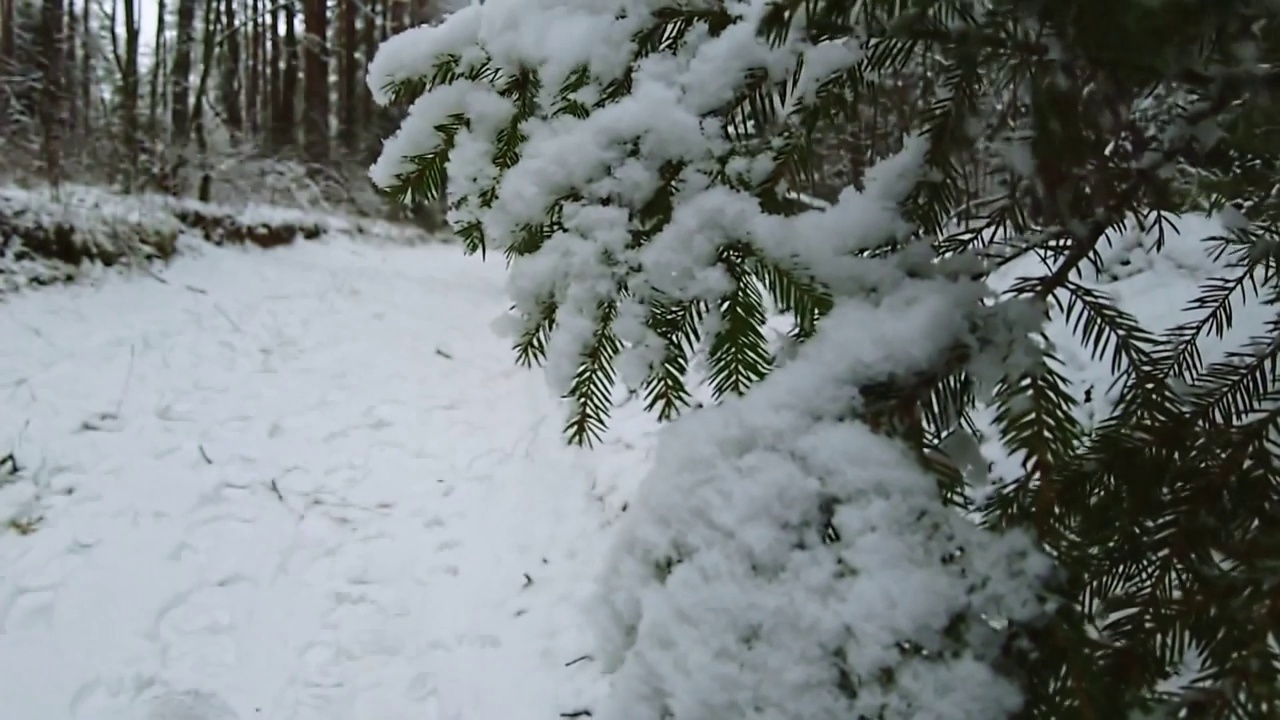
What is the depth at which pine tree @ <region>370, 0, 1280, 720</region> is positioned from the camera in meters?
0.67

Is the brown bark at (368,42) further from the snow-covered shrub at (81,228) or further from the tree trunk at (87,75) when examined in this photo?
the snow-covered shrub at (81,228)

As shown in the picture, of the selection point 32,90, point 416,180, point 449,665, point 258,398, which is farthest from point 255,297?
point 416,180

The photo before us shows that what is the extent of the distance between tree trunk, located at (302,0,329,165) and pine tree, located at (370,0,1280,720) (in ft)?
35.4

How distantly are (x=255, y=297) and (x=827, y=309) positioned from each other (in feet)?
20.3

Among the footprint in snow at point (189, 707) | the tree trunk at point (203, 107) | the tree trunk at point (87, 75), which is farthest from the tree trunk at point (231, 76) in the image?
the footprint in snow at point (189, 707)

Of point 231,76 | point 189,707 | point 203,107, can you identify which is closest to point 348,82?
point 231,76

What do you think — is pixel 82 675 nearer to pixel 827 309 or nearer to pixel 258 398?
pixel 258 398

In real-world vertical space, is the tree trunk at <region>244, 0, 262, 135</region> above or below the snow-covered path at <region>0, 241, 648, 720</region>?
above

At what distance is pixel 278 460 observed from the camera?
4250 mm

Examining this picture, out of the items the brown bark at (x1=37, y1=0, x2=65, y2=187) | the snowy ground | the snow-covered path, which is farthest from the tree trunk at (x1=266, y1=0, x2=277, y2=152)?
the snowy ground

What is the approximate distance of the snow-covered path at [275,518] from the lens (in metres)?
2.87

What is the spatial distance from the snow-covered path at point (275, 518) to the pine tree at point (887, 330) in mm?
2185

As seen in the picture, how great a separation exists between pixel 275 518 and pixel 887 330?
3688 mm

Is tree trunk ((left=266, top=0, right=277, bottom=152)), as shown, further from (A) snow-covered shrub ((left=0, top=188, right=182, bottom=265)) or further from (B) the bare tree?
(A) snow-covered shrub ((left=0, top=188, right=182, bottom=265))
